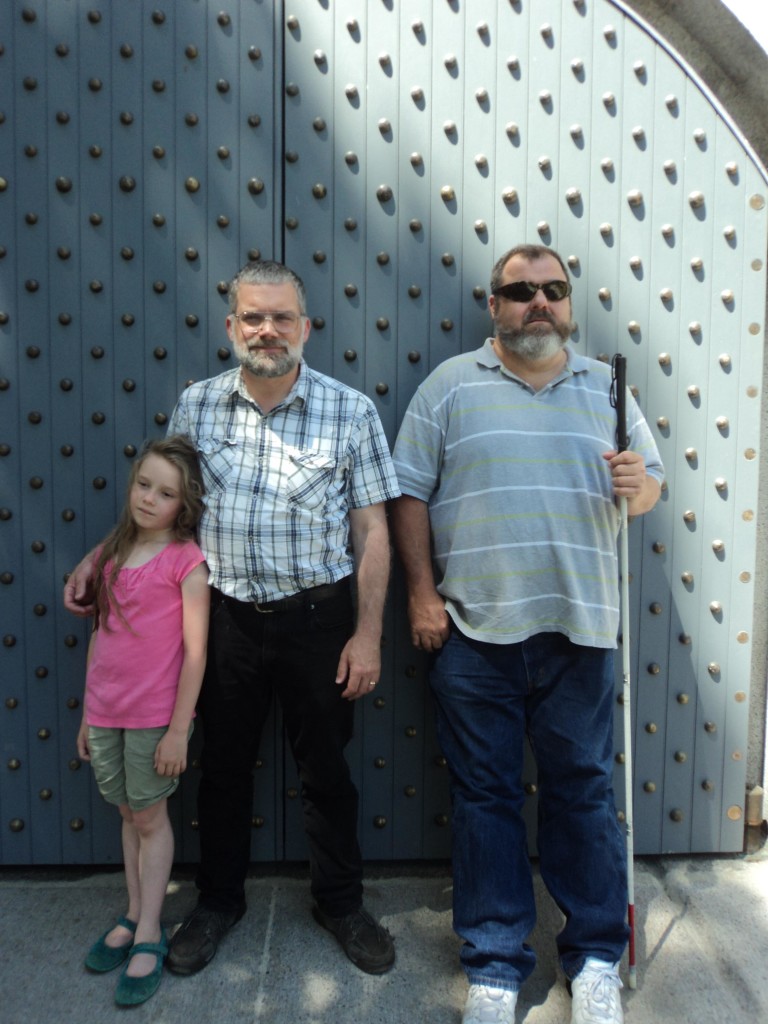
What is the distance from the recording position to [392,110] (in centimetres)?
299

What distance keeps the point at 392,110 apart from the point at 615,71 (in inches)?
30.8

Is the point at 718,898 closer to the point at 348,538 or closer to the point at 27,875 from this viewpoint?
the point at 348,538

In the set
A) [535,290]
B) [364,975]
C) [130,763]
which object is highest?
[535,290]

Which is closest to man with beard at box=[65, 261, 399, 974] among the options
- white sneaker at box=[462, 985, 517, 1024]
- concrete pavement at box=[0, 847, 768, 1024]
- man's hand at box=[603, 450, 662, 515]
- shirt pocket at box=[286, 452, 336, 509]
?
shirt pocket at box=[286, 452, 336, 509]

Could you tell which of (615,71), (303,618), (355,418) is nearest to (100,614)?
(303,618)

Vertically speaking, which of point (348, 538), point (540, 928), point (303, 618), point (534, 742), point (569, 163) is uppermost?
point (569, 163)

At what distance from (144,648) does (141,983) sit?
37.2 inches

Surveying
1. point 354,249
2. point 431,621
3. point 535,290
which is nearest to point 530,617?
point 431,621

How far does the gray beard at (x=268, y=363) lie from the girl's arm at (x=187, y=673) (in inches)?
23.4

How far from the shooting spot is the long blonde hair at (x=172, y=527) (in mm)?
2557

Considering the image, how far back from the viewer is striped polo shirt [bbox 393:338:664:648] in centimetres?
258

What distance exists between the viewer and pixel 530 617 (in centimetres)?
258

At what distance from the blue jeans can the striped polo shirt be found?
0.11m

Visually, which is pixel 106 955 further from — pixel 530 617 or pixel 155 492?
pixel 530 617
